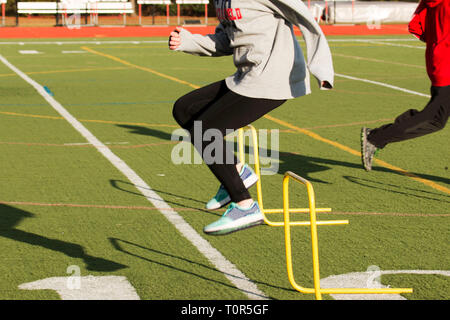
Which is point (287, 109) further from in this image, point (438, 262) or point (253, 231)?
point (438, 262)

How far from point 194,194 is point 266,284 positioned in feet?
8.76

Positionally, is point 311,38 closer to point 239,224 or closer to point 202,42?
point 202,42

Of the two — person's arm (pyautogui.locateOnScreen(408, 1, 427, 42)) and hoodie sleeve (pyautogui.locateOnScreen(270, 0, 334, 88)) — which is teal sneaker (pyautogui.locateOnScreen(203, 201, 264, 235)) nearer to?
hoodie sleeve (pyautogui.locateOnScreen(270, 0, 334, 88))

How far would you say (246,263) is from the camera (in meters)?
5.89

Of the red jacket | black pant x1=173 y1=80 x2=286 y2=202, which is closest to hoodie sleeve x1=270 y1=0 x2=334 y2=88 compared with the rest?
black pant x1=173 y1=80 x2=286 y2=202

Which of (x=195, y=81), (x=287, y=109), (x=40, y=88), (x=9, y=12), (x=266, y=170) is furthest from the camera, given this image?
(x=9, y=12)

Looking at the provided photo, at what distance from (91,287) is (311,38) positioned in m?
2.18

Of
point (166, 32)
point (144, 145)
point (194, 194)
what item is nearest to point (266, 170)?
point (194, 194)

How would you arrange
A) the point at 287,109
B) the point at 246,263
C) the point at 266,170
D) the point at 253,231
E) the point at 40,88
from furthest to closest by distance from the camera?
the point at 40,88, the point at 287,109, the point at 266,170, the point at 253,231, the point at 246,263

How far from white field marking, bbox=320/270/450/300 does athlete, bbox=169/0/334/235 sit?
26.2 inches

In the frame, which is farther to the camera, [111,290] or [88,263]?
[88,263]

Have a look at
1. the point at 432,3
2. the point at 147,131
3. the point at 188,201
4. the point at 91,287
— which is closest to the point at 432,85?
the point at 432,3

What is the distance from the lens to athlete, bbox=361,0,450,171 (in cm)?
788

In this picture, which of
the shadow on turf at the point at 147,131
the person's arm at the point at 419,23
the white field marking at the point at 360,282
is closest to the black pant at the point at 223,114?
the white field marking at the point at 360,282
